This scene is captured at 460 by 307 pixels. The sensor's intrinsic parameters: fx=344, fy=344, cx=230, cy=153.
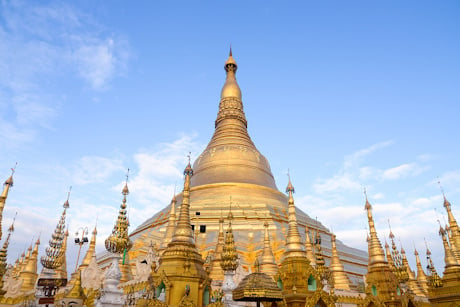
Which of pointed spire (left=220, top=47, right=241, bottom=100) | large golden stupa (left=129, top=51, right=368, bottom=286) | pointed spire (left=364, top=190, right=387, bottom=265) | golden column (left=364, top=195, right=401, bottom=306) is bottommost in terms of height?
golden column (left=364, top=195, right=401, bottom=306)

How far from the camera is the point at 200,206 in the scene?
27234mm

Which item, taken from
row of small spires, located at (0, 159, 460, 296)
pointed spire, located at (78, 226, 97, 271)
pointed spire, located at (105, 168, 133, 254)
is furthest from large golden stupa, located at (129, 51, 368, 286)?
pointed spire, located at (105, 168, 133, 254)

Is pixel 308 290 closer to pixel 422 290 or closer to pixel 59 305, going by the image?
pixel 59 305

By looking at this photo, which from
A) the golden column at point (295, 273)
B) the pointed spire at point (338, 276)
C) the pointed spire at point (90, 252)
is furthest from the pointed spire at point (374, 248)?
the pointed spire at point (90, 252)

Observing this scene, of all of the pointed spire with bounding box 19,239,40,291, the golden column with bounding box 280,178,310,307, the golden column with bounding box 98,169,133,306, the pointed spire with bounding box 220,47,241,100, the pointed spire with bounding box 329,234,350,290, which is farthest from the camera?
the pointed spire with bounding box 220,47,241,100

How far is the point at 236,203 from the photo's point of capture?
27.5 m

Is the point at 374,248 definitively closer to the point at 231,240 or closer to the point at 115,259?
the point at 231,240

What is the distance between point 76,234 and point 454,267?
2346cm

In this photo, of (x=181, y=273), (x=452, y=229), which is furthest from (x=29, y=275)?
(x=452, y=229)

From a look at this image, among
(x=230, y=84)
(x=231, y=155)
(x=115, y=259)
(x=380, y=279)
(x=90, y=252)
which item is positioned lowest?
(x=380, y=279)

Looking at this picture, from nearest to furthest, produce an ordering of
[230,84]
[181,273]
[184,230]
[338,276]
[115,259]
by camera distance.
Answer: [115,259] → [181,273] → [184,230] → [338,276] → [230,84]

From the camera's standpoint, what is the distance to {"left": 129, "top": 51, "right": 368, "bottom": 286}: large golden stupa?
23719 mm

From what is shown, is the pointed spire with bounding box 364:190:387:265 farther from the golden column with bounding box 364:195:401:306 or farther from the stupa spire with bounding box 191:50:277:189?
the stupa spire with bounding box 191:50:277:189

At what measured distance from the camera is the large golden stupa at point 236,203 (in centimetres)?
2372
